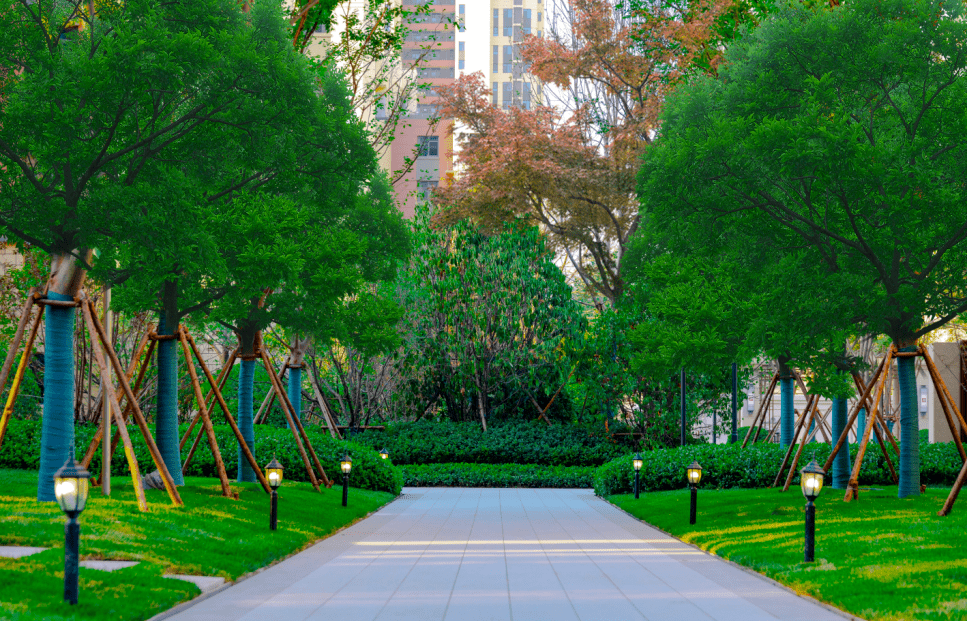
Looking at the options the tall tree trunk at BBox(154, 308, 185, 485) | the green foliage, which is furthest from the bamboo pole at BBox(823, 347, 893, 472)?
the green foliage

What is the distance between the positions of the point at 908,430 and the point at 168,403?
14521 millimetres

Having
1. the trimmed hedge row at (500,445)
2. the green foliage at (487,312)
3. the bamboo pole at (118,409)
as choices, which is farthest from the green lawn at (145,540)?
the green foliage at (487,312)

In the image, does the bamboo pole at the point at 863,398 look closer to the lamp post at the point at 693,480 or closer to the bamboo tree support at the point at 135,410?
the lamp post at the point at 693,480

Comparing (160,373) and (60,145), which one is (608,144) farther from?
(60,145)

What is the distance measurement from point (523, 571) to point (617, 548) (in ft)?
10.4

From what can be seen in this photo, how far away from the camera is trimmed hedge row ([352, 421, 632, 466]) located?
3262cm

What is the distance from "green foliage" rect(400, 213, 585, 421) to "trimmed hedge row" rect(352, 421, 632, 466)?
4.68 feet

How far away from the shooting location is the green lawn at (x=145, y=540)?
323 inches

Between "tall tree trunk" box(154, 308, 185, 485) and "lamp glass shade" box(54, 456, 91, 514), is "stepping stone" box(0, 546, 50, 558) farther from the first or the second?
"tall tree trunk" box(154, 308, 185, 485)

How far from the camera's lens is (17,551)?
10.2m

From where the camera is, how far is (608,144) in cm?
3148

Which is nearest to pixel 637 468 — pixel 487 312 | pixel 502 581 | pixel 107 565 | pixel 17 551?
pixel 487 312

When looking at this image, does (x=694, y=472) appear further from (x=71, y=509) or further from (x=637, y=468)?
(x=71, y=509)

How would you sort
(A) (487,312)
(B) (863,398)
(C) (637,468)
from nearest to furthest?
(B) (863,398) → (C) (637,468) → (A) (487,312)
